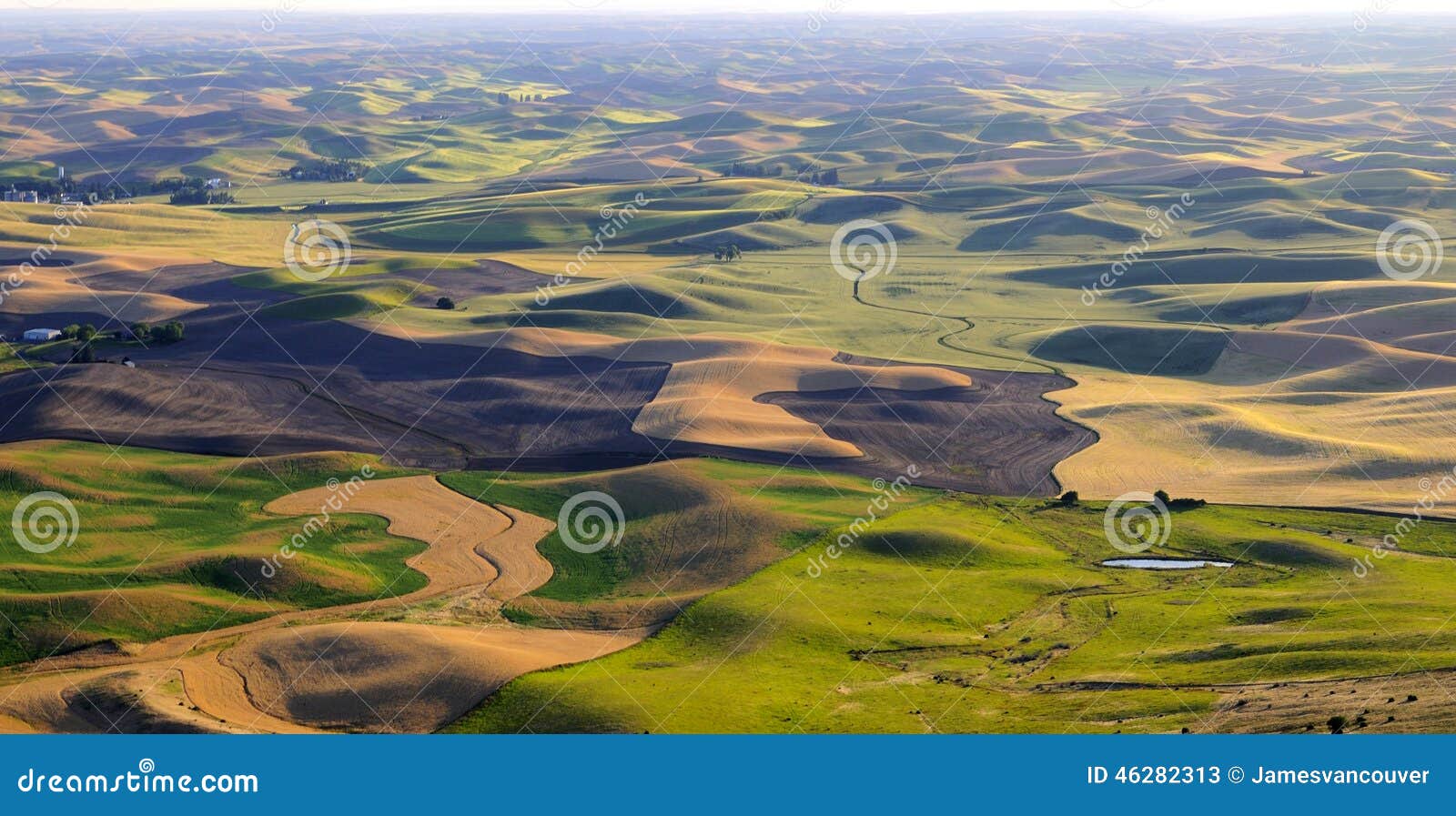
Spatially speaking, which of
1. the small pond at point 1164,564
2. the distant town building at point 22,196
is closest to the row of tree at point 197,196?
the distant town building at point 22,196

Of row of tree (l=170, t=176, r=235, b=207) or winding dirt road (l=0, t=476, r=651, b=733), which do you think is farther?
row of tree (l=170, t=176, r=235, b=207)

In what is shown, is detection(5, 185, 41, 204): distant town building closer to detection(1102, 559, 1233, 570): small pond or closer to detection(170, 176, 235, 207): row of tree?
detection(170, 176, 235, 207): row of tree

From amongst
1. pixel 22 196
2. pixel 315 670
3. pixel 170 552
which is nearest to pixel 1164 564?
pixel 315 670

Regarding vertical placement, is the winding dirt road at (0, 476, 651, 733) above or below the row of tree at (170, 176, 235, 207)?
below

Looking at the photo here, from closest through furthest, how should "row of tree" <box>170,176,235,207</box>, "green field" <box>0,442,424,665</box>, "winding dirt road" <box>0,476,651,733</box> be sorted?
"winding dirt road" <box>0,476,651,733</box>, "green field" <box>0,442,424,665</box>, "row of tree" <box>170,176,235,207</box>

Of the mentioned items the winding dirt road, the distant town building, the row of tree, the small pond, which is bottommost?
the winding dirt road

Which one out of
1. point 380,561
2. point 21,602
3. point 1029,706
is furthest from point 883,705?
point 21,602

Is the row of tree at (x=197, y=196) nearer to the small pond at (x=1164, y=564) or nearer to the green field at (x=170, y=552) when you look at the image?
the green field at (x=170, y=552)

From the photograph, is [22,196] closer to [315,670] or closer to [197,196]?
[197,196]

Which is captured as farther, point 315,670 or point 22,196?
point 22,196

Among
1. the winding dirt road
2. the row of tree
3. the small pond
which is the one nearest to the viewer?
the winding dirt road

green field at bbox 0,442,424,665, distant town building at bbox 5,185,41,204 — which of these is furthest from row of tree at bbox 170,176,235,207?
green field at bbox 0,442,424,665

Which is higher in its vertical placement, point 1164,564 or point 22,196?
point 22,196
